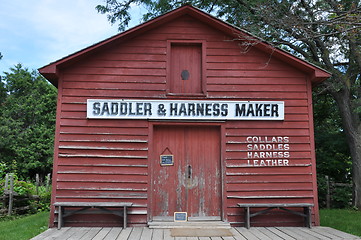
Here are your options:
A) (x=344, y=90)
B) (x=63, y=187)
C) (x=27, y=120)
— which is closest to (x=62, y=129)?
(x=63, y=187)

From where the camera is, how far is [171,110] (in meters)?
7.38

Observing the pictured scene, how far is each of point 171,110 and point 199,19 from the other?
2.54 meters

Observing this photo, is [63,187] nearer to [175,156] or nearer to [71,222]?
[71,222]

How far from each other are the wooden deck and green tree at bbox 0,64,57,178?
20986 millimetres

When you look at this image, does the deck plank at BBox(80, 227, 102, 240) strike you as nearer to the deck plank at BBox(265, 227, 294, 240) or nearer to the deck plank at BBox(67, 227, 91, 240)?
the deck plank at BBox(67, 227, 91, 240)

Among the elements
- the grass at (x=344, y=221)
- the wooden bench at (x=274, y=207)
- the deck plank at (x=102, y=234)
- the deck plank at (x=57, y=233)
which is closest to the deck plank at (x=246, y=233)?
the wooden bench at (x=274, y=207)

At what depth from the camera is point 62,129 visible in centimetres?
732

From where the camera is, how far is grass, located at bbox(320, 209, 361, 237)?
736 cm

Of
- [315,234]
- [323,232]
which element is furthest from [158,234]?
[323,232]

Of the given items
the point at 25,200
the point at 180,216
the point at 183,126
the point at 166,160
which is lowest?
the point at 25,200

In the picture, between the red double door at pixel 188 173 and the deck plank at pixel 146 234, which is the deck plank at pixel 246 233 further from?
the deck plank at pixel 146 234

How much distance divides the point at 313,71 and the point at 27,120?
27634mm

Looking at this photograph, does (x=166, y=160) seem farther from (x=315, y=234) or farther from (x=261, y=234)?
(x=315, y=234)

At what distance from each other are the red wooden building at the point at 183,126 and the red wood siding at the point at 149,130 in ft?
0.08
